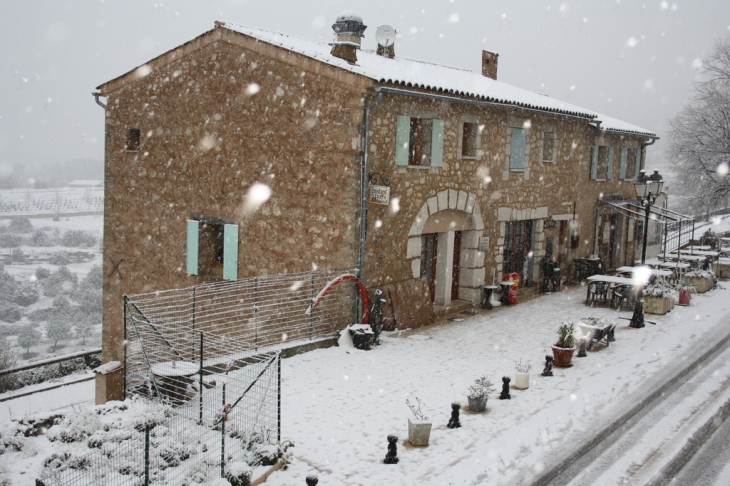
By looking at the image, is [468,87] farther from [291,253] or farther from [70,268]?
[70,268]

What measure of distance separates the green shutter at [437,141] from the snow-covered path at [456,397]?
344cm

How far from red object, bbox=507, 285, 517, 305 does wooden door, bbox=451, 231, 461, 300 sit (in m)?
1.28

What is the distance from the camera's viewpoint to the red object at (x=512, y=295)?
47.6ft

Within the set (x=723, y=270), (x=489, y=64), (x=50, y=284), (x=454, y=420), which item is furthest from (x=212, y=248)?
(x=50, y=284)

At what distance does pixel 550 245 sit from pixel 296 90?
30.1 ft

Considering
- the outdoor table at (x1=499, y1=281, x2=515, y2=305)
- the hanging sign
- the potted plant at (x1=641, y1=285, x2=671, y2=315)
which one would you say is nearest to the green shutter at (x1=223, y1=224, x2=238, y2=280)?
the hanging sign

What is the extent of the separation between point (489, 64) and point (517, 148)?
5.34 m

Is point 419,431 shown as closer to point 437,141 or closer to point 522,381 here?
point 522,381

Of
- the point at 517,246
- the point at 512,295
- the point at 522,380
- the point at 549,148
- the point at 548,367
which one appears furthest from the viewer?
the point at 549,148

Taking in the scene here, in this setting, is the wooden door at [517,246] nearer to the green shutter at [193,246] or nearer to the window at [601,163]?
the window at [601,163]

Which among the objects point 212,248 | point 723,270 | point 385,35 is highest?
point 385,35

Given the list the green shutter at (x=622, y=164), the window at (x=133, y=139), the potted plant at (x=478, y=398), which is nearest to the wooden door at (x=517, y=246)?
the green shutter at (x=622, y=164)

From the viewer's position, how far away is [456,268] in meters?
14.3

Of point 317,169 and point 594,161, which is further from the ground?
point 594,161
